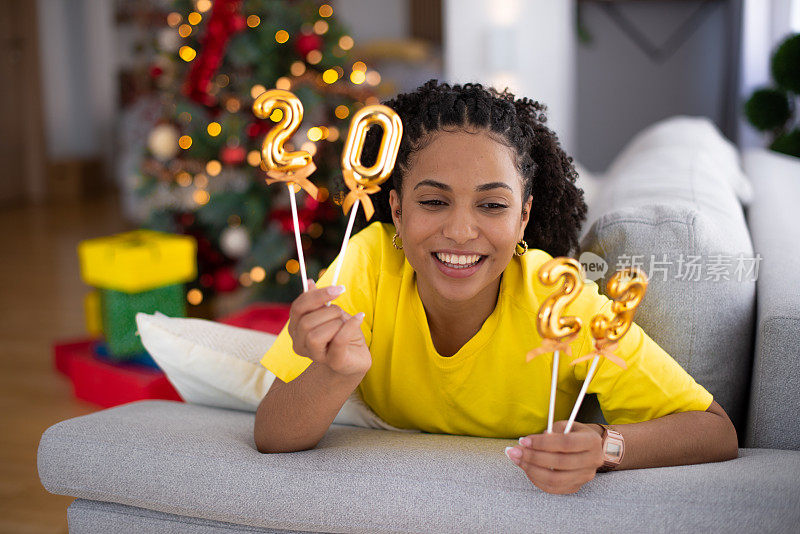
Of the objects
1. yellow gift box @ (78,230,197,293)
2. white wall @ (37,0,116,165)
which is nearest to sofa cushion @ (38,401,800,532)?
yellow gift box @ (78,230,197,293)

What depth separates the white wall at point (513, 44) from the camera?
4316 millimetres

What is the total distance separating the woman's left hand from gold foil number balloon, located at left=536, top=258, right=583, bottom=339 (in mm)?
148

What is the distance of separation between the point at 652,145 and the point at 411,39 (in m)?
5.95

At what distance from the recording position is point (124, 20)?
808 cm

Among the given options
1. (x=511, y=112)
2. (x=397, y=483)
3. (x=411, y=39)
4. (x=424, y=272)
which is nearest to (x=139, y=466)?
(x=397, y=483)

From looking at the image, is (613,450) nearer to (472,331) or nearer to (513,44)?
(472,331)

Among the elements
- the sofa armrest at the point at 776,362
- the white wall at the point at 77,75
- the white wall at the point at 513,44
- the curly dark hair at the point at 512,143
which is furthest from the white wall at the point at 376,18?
the sofa armrest at the point at 776,362

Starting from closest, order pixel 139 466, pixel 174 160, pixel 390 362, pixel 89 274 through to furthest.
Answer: pixel 139 466 → pixel 390 362 → pixel 89 274 → pixel 174 160

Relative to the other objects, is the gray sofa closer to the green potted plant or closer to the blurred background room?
the blurred background room

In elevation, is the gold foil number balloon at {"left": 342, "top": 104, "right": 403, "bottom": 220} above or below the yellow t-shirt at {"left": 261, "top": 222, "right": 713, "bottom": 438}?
above

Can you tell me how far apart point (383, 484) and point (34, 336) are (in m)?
2.86

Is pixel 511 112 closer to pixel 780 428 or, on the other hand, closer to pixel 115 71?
pixel 780 428

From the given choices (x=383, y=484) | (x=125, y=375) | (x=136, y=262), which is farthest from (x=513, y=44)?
(x=383, y=484)

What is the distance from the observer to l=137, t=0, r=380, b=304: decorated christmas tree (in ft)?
9.98
